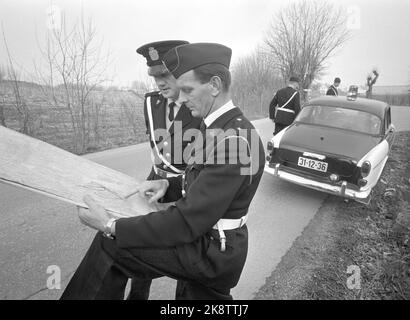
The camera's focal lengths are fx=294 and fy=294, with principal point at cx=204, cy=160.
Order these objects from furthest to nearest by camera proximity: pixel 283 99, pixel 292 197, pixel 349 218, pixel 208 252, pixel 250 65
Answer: pixel 250 65
pixel 283 99
pixel 292 197
pixel 349 218
pixel 208 252

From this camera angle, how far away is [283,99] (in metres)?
7.10

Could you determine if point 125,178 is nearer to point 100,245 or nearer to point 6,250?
point 100,245

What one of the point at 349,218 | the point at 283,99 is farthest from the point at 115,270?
the point at 283,99

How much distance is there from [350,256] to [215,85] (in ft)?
9.15

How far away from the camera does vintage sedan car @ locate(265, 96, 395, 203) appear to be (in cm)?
458

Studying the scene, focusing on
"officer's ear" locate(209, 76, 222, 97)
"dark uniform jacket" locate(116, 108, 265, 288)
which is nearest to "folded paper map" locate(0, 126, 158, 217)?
"dark uniform jacket" locate(116, 108, 265, 288)

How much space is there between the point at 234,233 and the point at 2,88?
9.03m

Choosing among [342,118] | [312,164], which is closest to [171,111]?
[312,164]

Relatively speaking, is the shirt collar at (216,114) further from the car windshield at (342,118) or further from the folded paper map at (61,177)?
the car windshield at (342,118)

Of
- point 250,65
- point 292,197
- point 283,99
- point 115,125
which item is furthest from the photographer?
point 250,65

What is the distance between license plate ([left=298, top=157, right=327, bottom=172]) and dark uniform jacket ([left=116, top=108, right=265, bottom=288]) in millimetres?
3702

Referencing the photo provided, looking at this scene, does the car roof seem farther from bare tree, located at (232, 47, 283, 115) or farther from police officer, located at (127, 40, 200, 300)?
bare tree, located at (232, 47, 283, 115)
